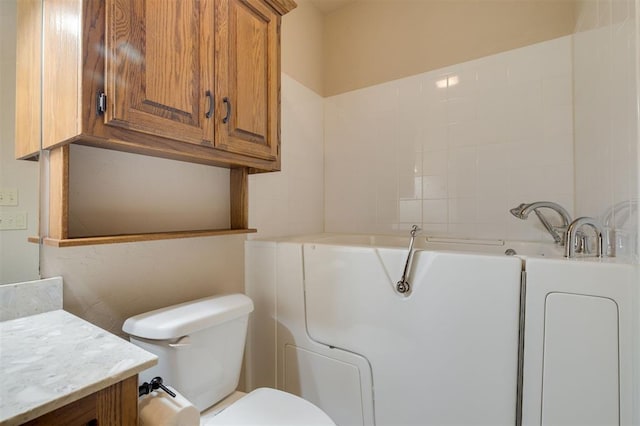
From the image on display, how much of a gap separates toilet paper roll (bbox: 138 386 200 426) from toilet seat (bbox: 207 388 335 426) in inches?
13.4

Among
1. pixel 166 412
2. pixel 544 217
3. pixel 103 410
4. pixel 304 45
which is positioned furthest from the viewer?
pixel 304 45

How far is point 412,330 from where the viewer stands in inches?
45.8

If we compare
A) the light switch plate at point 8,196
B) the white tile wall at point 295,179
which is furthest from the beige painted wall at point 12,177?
the white tile wall at point 295,179

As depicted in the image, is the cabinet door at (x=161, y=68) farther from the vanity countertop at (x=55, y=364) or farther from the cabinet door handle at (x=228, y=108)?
the vanity countertop at (x=55, y=364)

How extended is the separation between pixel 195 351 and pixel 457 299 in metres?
0.96

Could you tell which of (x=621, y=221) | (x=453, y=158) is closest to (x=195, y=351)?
(x=621, y=221)

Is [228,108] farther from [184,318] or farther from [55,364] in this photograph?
[55,364]

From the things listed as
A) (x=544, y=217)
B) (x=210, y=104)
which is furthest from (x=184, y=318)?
(x=544, y=217)

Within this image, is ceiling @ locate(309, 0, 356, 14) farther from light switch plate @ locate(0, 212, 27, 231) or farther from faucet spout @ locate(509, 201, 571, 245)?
light switch plate @ locate(0, 212, 27, 231)

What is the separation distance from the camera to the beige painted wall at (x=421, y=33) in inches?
65.4

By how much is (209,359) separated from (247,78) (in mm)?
1129

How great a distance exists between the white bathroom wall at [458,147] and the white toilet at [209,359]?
1.27 metres

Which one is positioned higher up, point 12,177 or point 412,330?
point 12,177

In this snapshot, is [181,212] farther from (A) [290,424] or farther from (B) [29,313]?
(A) [290,424]
